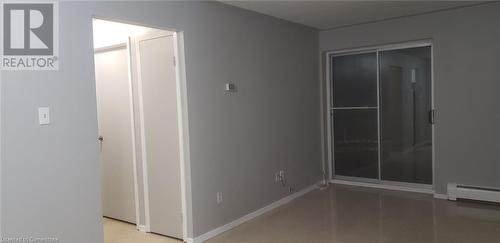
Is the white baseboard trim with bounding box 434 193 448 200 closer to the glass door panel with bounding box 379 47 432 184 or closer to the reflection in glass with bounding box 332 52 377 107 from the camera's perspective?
the glass door panel with bounding box 379 47 432 184

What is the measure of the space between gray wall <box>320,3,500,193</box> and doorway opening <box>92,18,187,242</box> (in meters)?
3.27

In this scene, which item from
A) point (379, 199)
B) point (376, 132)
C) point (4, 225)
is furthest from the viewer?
point (376, 132)

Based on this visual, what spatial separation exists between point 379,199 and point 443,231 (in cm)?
125

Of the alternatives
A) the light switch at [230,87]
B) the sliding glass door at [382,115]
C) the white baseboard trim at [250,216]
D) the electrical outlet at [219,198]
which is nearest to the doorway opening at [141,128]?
the white baseboard trim at [250,216]

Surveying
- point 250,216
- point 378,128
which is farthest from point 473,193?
point 250,216

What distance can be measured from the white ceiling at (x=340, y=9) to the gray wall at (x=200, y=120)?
18 centimetres

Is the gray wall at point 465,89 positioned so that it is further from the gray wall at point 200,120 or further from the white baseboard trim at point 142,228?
the white baseboard trim at point 142,228

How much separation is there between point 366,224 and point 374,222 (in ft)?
0.37

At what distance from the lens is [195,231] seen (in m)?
3.62

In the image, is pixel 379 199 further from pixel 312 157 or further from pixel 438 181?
pixel 312 157

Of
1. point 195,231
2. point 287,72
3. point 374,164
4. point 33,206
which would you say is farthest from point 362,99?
point 33,206

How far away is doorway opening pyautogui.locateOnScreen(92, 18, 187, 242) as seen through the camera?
12.1ft

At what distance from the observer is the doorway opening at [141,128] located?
12.1 feet

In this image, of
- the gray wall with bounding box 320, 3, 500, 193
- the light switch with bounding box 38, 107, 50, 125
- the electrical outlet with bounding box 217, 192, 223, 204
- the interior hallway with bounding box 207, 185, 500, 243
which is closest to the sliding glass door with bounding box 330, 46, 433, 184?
the gray wall with bounding box 320, 3, 500, 193
